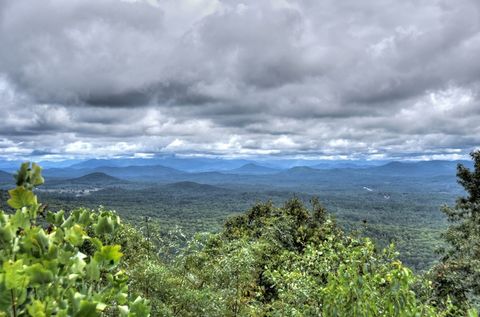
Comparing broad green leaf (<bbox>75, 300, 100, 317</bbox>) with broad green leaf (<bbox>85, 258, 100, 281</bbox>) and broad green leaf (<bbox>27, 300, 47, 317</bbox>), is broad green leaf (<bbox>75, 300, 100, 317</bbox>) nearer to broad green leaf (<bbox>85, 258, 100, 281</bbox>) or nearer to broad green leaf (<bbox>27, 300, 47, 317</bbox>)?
broad green leaf (<bbox>27, 300, 47, 317</bbox>)

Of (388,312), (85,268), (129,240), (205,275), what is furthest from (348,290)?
(129,240)

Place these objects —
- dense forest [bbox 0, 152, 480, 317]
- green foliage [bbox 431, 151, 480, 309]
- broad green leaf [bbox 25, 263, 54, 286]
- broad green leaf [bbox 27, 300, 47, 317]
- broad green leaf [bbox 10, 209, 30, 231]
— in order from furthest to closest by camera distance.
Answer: green foliage [bbox 431, 151, 480, 309] < broad green leaf [bbox 10, 209, 30, 231] < dense forest [bbox 0, 152, 480, 317] < broad green leaf [bbox 25, 263, 54, 286] < broad green leaf [bbox 27, 300, 47, 317]

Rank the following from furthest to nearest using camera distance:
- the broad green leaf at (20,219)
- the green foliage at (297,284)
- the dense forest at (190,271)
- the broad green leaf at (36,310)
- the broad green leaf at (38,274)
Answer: the green foliage at (297,284)
the broad green leaf at (20,219)
the dense forest at (190,271)
the broad green leaf at (38,274)
the broad green leaf at (36,310)

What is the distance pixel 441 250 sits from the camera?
89.9ft

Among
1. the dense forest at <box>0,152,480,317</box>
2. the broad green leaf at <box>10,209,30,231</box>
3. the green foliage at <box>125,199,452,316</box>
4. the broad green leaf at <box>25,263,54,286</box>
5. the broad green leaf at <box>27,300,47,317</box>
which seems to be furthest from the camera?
the green foliage at <box>125,199,452,316</box>

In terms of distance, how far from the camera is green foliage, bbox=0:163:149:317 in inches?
59.4

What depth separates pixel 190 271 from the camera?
14586 millimetres

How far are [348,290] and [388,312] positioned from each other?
45cm

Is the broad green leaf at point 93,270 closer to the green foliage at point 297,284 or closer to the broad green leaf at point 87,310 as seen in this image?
the broad green leaf at point 87,310

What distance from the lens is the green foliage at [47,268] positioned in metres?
1.51

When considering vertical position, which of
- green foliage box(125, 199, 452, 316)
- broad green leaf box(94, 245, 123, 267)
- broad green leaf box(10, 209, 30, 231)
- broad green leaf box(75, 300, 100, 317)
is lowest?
green foliage box(125, 199, 452, 316)

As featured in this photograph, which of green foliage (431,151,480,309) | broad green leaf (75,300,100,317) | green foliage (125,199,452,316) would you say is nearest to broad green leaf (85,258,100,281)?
broad green leaf (75,300,100,317)

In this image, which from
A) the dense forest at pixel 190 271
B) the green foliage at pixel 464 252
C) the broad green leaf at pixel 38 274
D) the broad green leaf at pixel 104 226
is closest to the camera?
the broad green leaf at pixel 38 274

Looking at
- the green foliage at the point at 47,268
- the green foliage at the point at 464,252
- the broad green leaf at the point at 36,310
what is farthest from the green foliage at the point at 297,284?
the green foliage at the point at 464,252
